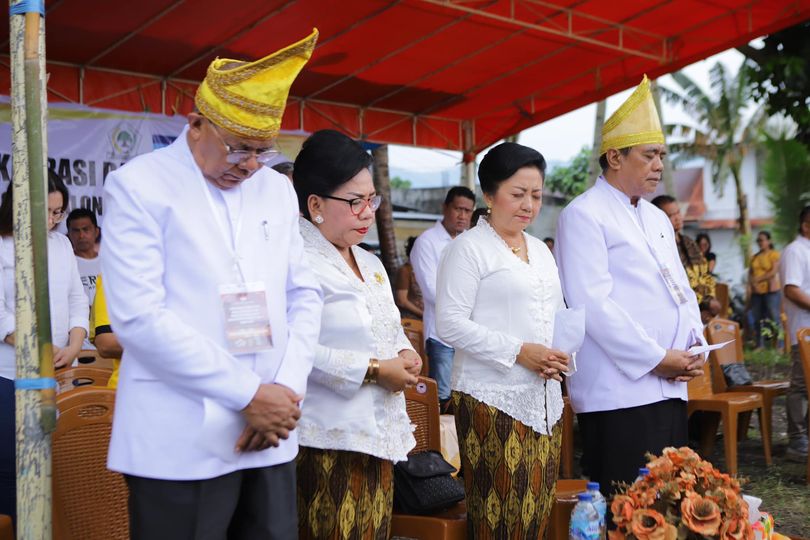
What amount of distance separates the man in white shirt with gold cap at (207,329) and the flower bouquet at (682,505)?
30.0 inches

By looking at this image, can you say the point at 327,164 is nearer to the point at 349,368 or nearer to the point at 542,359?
the point at 349,368

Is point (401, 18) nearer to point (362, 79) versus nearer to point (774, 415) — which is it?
point (362, 79)

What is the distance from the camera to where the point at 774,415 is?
754 centimetres

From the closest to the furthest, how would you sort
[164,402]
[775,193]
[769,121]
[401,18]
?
[164,402], [401,18], [775,193], [769,121]

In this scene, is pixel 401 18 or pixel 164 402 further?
pixel 401 18

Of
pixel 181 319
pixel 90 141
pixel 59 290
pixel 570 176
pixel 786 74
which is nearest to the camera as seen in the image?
pixel 181 319

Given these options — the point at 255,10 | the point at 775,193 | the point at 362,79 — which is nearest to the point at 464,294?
the point at 255,10

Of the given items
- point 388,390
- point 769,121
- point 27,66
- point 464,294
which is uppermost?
A: point 769,121

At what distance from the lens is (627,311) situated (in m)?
2.96

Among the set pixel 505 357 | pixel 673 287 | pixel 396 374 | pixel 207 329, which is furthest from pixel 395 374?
pixel 673 287

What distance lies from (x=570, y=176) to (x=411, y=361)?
27712 mm

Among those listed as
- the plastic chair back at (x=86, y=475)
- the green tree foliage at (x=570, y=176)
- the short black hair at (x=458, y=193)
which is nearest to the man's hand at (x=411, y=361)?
the plastic chair back at (x=86, y=475)

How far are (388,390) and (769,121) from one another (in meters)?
22.0

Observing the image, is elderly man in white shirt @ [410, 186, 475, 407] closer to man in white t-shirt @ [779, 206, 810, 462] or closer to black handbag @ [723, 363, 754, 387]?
black handbag @ [723, 363, 754, 387]
